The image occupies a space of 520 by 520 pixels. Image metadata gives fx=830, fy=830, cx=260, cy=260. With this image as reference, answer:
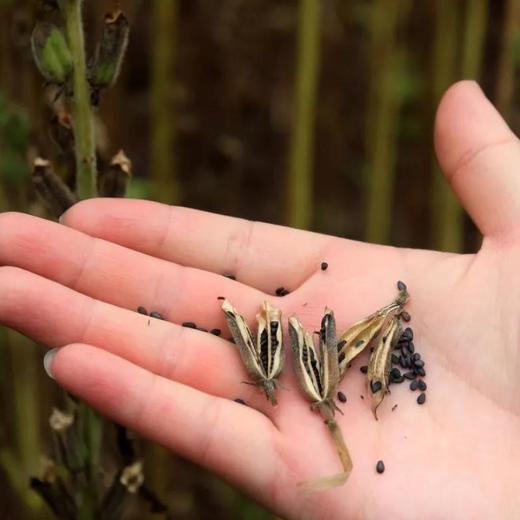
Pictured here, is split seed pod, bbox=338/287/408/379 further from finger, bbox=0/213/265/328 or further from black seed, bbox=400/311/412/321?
finger, bbox=0/213/265/328

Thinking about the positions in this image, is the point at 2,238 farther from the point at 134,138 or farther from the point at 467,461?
the point at 134,138

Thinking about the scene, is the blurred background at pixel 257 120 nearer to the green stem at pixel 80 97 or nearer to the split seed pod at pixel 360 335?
the green stem at pixel 80 97

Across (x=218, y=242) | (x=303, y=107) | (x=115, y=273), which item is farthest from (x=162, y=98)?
(x=115, y=273)

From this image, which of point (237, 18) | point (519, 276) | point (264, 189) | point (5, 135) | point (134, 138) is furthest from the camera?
point (264, 189)

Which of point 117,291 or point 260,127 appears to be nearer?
Answer: point 117,291

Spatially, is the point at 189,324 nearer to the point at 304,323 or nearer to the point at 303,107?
the point at 304,323

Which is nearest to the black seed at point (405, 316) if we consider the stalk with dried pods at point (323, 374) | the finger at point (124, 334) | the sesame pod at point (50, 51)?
the stalk with dried pods at point (323, 374)

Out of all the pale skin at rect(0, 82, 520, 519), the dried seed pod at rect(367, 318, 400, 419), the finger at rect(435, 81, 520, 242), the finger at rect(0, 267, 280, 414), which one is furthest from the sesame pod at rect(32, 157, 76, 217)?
the finger at rect(435, 81, 520, 242)

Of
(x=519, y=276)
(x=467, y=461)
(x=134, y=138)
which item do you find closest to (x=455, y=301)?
(x=519, y=276)
